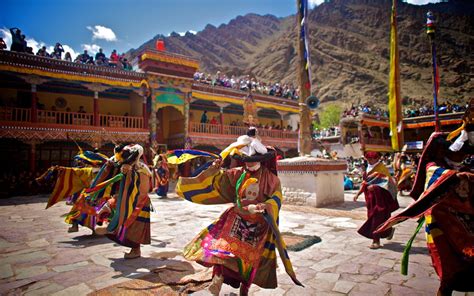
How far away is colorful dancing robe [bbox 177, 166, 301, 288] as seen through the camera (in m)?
2.75

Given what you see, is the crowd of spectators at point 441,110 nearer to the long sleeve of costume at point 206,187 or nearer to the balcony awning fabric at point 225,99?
the balcony awning fabric at point 225,99

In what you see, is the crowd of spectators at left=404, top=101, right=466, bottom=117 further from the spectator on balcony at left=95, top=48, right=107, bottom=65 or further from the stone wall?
the spectator on balcony at left=95, top=48, right=107, bottom=65

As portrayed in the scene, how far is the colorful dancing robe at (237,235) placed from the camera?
275 cm

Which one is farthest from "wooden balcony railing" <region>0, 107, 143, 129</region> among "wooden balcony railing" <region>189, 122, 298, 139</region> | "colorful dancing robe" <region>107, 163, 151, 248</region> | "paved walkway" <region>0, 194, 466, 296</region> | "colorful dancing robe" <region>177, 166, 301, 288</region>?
"colorful dancing robe" <region>177, 166, 301, 288</region>

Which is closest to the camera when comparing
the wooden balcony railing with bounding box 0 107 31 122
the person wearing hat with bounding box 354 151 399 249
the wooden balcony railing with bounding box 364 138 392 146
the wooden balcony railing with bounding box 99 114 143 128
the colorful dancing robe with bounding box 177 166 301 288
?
the colorful dancing robe with bounding box 177 166 301 288

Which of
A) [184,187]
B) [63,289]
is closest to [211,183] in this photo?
[184,187]

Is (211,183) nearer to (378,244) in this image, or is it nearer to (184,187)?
(184,187)

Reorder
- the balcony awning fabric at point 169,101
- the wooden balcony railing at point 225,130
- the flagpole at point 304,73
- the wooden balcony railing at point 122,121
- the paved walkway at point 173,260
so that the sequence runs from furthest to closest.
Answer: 1. the wooden balcony railing at point 225,130
2. the balcony awning fabric at point 169,101
3. the wooden balcony railing at point 122,121
4. the flagpole at point 304,73
5. the paved walkway at point 173,260

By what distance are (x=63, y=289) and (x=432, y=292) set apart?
388 cm

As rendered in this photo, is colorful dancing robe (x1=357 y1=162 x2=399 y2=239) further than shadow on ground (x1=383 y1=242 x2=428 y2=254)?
Yes

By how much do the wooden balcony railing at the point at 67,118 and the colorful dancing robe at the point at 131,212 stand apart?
12058mm

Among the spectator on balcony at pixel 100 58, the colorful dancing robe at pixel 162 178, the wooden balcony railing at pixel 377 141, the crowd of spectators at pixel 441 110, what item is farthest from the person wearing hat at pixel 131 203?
the crowd of spectators at pixel 441 110

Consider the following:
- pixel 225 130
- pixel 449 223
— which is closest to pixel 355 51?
pixel 225 130

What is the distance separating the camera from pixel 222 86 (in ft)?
67.6
